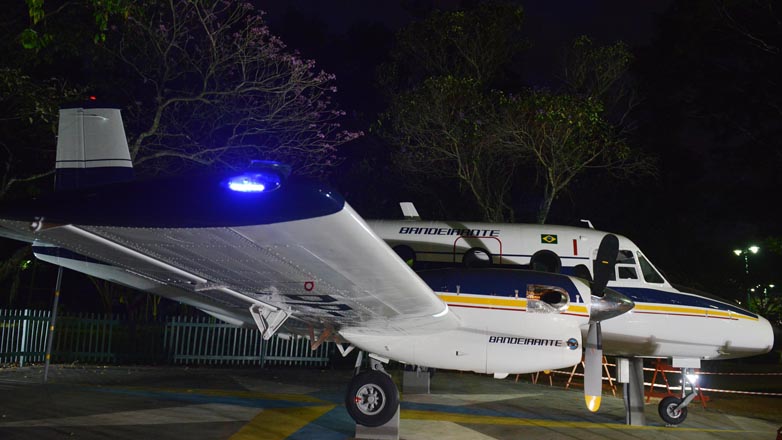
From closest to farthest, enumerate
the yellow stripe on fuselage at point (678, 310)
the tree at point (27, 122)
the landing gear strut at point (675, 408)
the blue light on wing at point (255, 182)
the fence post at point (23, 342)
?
the blue light on wing at point (255, 182)
the yellow stripe on fuselage at point (678, 310)
the landing gear strut at point (675, 408)
the tree at point (27, 122)
the fence post at point (23, 342)

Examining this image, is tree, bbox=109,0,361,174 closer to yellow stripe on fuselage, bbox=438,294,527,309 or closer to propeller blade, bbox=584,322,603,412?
yellow stripe on fuselage, bbox=438,294,527,309

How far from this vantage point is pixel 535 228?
1038 cm

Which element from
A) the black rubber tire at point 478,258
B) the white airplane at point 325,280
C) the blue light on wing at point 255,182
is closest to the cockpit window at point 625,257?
the white airplane at point 325,280

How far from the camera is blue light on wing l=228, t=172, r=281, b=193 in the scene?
3.59 meters

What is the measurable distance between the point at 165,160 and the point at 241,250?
12969 mm

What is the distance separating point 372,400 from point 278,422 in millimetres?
1641

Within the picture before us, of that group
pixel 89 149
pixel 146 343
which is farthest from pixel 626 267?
pixel 146 343

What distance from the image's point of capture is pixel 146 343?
608 inches

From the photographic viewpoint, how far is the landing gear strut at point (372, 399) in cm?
777

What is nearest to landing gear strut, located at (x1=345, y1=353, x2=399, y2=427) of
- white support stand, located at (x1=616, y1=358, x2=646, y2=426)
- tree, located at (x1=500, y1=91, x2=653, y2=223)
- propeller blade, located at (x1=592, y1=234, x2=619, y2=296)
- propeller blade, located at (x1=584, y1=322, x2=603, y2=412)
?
propeller blade, located at (x1=584, y1=322, x2=603, y2=412)

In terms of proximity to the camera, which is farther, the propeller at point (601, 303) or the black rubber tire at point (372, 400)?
the propeller at point (601, 303)

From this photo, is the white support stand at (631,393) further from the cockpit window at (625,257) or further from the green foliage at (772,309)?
the green foliage at (772,309)

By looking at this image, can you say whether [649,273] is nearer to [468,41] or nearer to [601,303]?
[601,303]

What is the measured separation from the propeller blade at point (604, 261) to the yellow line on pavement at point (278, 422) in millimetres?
4405
